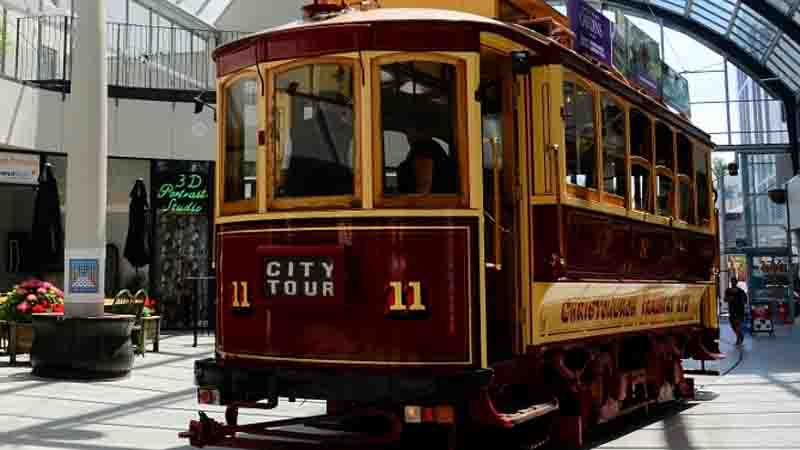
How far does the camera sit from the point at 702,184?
10727 mm

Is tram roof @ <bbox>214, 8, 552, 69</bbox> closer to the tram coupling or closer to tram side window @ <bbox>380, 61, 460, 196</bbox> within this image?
tram side window @ <bbox>380, 61, 460, 196</bbox>

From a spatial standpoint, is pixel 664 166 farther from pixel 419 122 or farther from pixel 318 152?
pixel 318 152

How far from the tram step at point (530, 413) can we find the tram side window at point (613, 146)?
72.4 inches

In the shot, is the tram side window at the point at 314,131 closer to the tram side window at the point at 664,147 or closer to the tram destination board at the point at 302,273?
the tram destination board at the point at 302,273

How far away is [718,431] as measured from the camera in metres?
8.48

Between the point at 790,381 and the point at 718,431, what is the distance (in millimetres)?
4784

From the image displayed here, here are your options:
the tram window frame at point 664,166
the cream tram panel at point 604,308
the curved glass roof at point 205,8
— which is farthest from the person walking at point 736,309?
the curved glass roof at point 205,8

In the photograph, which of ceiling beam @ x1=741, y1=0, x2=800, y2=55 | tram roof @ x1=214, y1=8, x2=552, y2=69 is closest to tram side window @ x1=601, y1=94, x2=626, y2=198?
tram roof @ x1=214, y1=8, x2=552, y2=69

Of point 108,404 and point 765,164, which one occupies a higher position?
point 765,164

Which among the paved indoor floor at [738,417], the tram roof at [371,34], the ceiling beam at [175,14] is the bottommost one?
the paved indoor floor at [738,417]

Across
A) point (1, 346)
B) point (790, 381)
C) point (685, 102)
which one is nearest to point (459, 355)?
point (790, 381)

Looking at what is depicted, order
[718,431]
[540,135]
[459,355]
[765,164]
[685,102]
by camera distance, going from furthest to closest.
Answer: [765,164], [685,102], [718,431], [540,135], [459,355]

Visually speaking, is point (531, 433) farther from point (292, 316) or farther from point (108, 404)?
point (108, 404)

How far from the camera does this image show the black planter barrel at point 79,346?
10.9 metres
